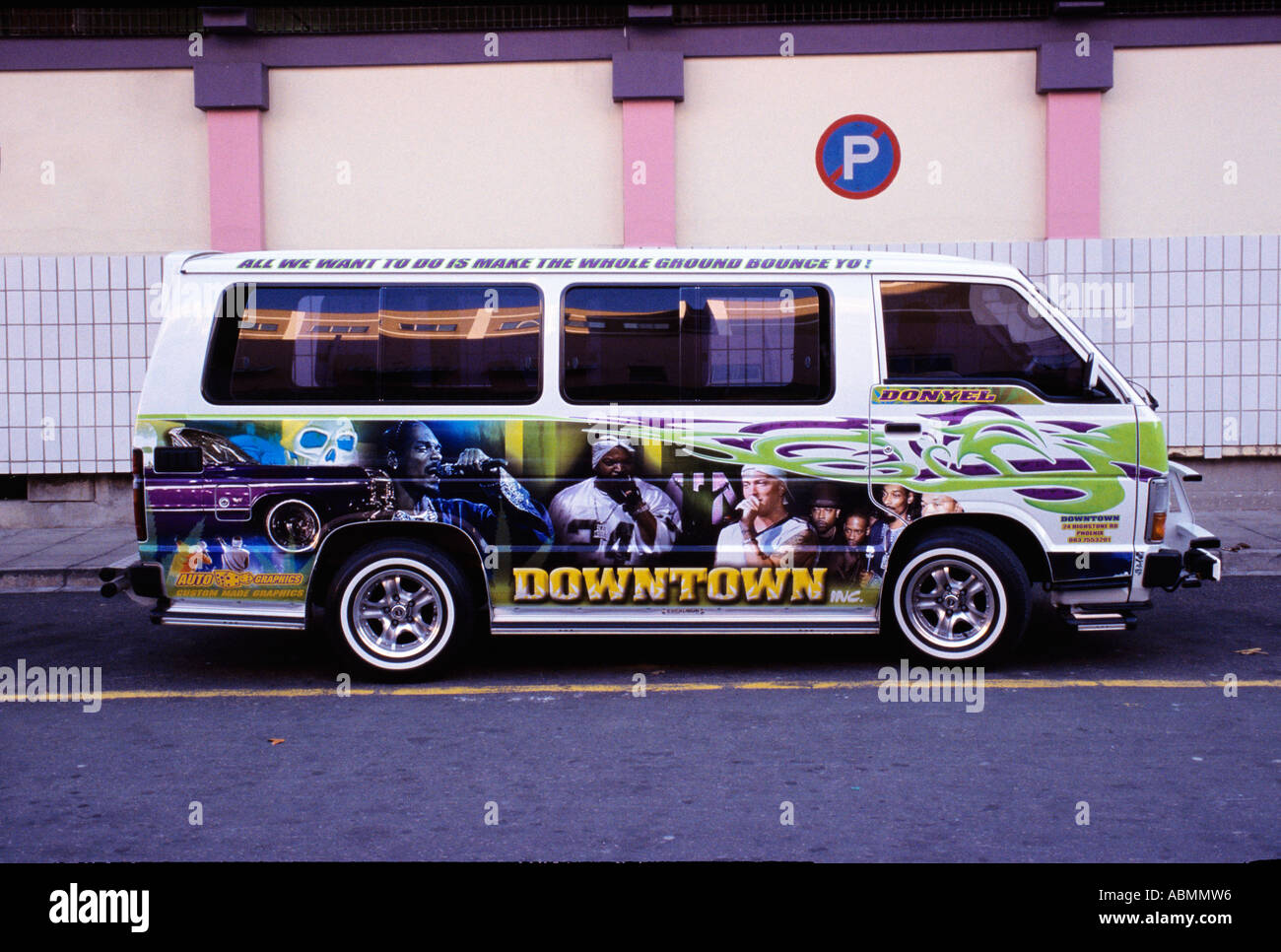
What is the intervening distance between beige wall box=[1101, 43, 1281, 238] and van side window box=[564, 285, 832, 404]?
23.8 ft

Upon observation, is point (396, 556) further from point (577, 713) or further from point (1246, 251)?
point (1246, 251)

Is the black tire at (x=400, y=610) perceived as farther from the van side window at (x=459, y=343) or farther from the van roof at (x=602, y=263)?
the van roof at (x=602, y=263)

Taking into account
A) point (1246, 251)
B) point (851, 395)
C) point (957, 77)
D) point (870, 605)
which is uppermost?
point (957, 77)

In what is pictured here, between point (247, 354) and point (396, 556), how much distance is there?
4.36 ft

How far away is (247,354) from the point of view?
701 cm

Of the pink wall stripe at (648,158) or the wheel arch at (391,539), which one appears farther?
the pink wall stripe at (648,158)

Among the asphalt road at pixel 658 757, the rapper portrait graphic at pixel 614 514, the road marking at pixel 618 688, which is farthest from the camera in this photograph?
the rapper portrait graphic at pixel 614 514

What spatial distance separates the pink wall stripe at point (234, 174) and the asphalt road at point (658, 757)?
599cm

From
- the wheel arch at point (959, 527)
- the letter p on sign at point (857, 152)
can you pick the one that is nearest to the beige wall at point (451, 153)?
the letter p on sign at point (857, 152)

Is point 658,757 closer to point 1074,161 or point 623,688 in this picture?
point 623,688

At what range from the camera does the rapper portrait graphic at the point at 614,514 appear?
6949 mm

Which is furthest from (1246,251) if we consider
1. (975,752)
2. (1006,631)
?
(975,752)

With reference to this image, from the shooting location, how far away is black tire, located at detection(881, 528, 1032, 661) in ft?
22.9

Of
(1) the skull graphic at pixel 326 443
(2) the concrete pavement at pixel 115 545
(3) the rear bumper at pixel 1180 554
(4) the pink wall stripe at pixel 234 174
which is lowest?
(2) the concrete pavement at pixel 115 545
